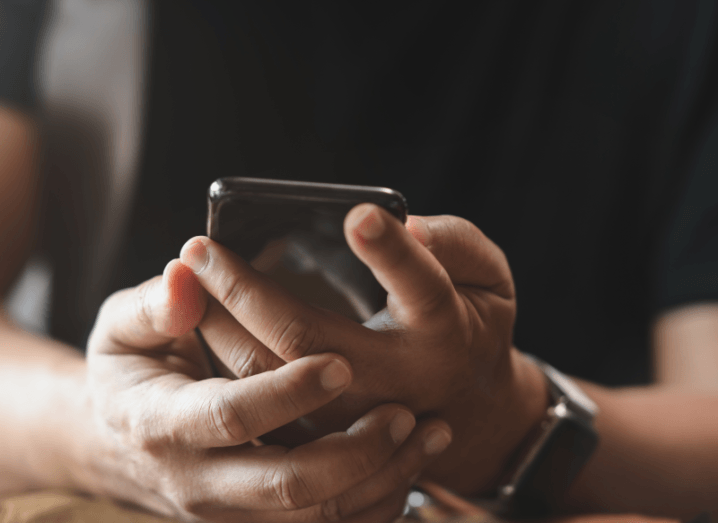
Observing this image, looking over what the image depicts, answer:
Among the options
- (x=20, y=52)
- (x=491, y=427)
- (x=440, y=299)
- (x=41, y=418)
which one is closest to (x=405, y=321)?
(x=440, y=299)

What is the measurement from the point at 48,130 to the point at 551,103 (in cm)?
36

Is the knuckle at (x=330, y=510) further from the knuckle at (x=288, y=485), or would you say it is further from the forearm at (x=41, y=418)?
the forearm at (x=41, y=418)

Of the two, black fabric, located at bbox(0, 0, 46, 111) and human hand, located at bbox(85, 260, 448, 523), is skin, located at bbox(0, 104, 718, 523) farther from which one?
black fabric, located at bbox(0, 0, 46, 111)

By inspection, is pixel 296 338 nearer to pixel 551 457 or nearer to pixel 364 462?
pixel 364 462

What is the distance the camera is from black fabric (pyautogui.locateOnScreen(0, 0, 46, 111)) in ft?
1.17

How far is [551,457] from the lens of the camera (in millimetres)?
288

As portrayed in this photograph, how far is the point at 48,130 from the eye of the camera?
351 millimetres

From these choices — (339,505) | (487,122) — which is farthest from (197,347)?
(487,122)

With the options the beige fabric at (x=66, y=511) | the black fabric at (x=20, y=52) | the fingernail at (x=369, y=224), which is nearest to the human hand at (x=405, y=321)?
the fingernail at (x=369, y=224)

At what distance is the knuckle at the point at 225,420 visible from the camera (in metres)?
0.18

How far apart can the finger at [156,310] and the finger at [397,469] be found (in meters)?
0.10

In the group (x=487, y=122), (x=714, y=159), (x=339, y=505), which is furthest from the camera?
(x=714, y=159)

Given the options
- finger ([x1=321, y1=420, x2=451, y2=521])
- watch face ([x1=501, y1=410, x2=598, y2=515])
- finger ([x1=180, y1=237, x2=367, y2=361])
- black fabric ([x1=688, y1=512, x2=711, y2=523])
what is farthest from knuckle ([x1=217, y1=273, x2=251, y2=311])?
black fabric ([x1=688, y1=512, x2=711, y2=523])

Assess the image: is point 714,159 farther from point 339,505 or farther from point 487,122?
point 339,505
